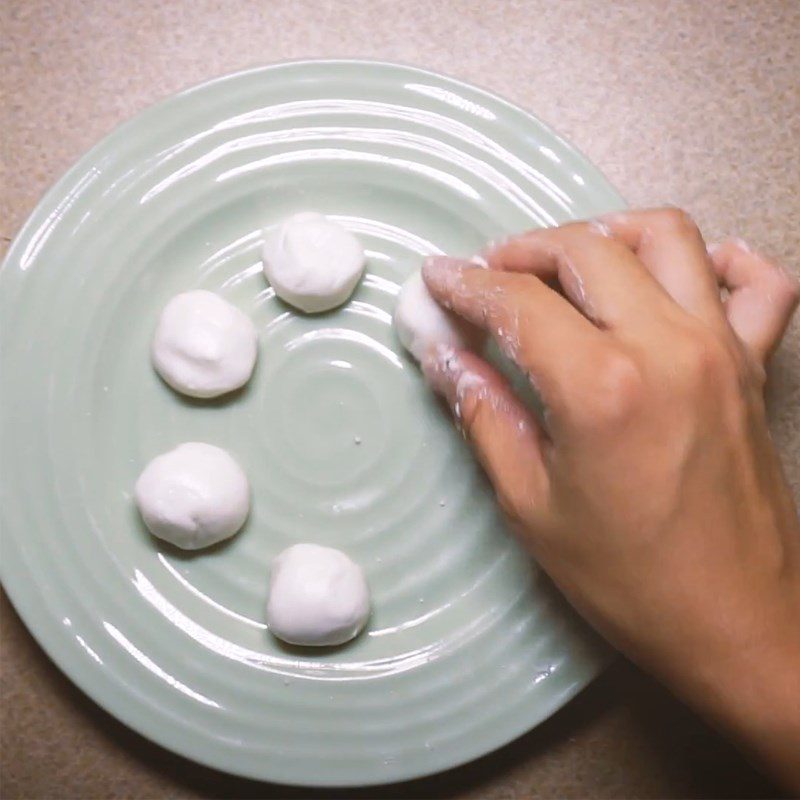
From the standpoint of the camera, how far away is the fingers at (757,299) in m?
0.63

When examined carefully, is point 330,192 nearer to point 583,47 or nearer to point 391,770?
point 583,47

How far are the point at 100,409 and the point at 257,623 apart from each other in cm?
21

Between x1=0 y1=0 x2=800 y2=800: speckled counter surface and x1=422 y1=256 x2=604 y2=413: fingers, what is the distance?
0.23 metres

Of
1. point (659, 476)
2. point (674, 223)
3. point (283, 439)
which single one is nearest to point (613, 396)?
point (659, 476)

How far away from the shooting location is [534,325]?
0.56 m

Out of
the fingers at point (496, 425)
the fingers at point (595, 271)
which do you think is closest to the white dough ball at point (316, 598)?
the fingers at point (496, 425)

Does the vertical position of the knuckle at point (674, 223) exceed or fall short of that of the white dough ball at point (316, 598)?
it exceeds it

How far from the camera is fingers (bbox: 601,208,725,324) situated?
22.8 inches

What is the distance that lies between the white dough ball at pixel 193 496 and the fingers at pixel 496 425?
7.1 inches

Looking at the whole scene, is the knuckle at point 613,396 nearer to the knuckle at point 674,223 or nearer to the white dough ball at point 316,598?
the knuckle at point 674,223

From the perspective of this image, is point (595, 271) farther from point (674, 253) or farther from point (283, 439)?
point (283, 439)

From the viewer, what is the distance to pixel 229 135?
68 cm

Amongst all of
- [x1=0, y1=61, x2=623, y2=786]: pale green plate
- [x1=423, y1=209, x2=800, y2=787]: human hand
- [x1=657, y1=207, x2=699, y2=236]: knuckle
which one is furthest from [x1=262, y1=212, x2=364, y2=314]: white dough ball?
[x1=657, y1=207, x2=699, y2=236]: knuckle

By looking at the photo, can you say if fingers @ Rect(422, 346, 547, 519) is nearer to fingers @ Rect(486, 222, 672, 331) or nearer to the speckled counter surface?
fingers @ Rect(486, 222, 672, 331)
